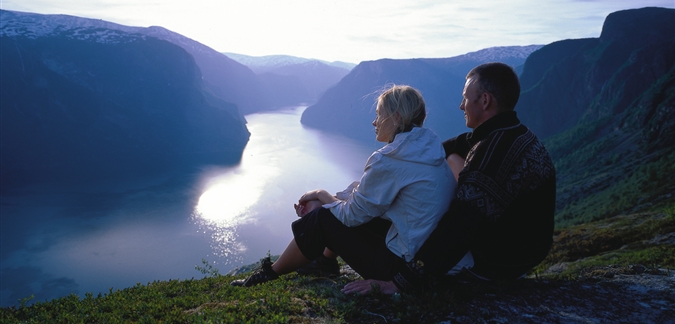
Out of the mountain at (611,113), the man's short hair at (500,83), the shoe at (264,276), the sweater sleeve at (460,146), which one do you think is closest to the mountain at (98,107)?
the mountain at (611,113)

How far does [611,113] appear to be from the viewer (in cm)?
6053

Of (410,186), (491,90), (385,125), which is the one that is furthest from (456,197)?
(491,90)

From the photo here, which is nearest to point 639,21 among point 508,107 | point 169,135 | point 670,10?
point 670,10

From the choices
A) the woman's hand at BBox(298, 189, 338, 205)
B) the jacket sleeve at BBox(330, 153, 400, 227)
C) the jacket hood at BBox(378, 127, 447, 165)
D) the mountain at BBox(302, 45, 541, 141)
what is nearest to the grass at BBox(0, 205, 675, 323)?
the jacket sleeve at BBox(330, 153, 400, 227)

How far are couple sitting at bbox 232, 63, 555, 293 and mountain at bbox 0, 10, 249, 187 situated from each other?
99.2 m

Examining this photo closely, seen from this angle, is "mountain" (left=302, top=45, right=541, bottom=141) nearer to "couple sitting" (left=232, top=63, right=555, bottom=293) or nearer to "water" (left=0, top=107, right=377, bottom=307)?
"water" (left=0, top=107, right=377, bottom=307)

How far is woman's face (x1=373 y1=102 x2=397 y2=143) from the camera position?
11.9 feet

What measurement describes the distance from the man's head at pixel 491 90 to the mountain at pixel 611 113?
12728 millimetres

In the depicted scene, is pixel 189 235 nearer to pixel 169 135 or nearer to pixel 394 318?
pixel 394 318

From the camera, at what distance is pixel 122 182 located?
281 ft

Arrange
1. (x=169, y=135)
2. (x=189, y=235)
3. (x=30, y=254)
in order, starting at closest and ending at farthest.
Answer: (x=30, y=254), (x=189, y=235), (x=169, y=135)

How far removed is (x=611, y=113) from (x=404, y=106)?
228 ft

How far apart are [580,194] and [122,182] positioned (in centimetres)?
8327

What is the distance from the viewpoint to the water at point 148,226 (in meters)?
46.2
